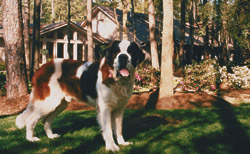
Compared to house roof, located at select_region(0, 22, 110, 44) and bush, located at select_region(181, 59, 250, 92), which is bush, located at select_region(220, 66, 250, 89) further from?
house roof, located at select_region(0, 22, 110, 44)

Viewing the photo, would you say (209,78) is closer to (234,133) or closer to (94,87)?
(234,133)

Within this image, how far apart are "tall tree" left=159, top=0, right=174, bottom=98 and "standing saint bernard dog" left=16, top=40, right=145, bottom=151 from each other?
4.93 m

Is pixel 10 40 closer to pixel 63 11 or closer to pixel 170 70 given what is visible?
pixel 170 70

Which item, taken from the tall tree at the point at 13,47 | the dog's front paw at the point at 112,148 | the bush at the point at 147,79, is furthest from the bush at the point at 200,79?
the dog's front paw at the point at 112,148

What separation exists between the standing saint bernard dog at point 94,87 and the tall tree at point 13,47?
4.02m

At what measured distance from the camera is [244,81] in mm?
12258

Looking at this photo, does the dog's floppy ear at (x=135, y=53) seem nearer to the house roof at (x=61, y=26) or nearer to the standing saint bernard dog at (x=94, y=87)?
the standing saint bernard dog at (x=94, y=87)

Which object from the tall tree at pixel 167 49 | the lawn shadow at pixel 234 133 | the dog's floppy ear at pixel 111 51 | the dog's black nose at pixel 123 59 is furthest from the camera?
the tall tree at pixel 167 49

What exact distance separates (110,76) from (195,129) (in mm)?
2471

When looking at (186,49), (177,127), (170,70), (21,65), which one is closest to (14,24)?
(21,65)

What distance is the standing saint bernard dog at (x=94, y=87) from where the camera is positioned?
3.88 m

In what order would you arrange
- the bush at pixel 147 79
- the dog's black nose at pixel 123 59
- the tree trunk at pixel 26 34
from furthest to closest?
the tree trunk at pixel 26 34 < the bush at pixel 147 79 < the dog's black nose at pixel 123 59

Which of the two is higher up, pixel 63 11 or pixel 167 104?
pixel 63 11

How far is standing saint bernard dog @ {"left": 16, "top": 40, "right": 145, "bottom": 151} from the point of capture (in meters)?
3.88
